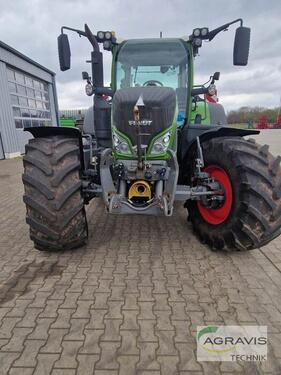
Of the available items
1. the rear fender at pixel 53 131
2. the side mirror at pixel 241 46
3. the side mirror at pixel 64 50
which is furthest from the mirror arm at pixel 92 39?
the side mirror at pixel 241 46

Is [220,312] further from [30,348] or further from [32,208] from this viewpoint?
[32,208]

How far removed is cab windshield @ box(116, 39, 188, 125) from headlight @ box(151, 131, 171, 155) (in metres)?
0.86

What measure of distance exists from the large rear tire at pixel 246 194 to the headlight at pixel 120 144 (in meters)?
0.97

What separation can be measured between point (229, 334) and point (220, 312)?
23cm

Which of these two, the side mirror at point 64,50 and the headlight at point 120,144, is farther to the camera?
the side mirror at point 64,50

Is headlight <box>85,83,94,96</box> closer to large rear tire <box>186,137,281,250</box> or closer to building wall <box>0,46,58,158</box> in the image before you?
large rear tire <box>186,137,281,250</box>

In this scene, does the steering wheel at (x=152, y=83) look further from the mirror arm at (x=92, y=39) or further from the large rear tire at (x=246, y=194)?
the large rear tire at (x=246, y=194)

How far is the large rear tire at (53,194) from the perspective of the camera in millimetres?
2883

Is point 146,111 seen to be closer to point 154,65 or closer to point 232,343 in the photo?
point 154,65

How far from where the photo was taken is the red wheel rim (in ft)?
10.4

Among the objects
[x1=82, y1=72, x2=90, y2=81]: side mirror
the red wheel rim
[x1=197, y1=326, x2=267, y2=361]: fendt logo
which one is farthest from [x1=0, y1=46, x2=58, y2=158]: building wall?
[x1=197, y1=326, x2=267, y2=361]: fendt logo

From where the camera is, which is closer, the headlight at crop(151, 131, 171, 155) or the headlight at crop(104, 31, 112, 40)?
the headlight at crop(151, 131, 171, 155)

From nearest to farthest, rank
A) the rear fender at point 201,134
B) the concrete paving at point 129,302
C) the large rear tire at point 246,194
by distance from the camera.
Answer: the concrete paving at point 129,302
the large rear tire at point 246,194
the rear fender at point 201,134

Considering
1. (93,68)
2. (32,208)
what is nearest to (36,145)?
(32,208)
